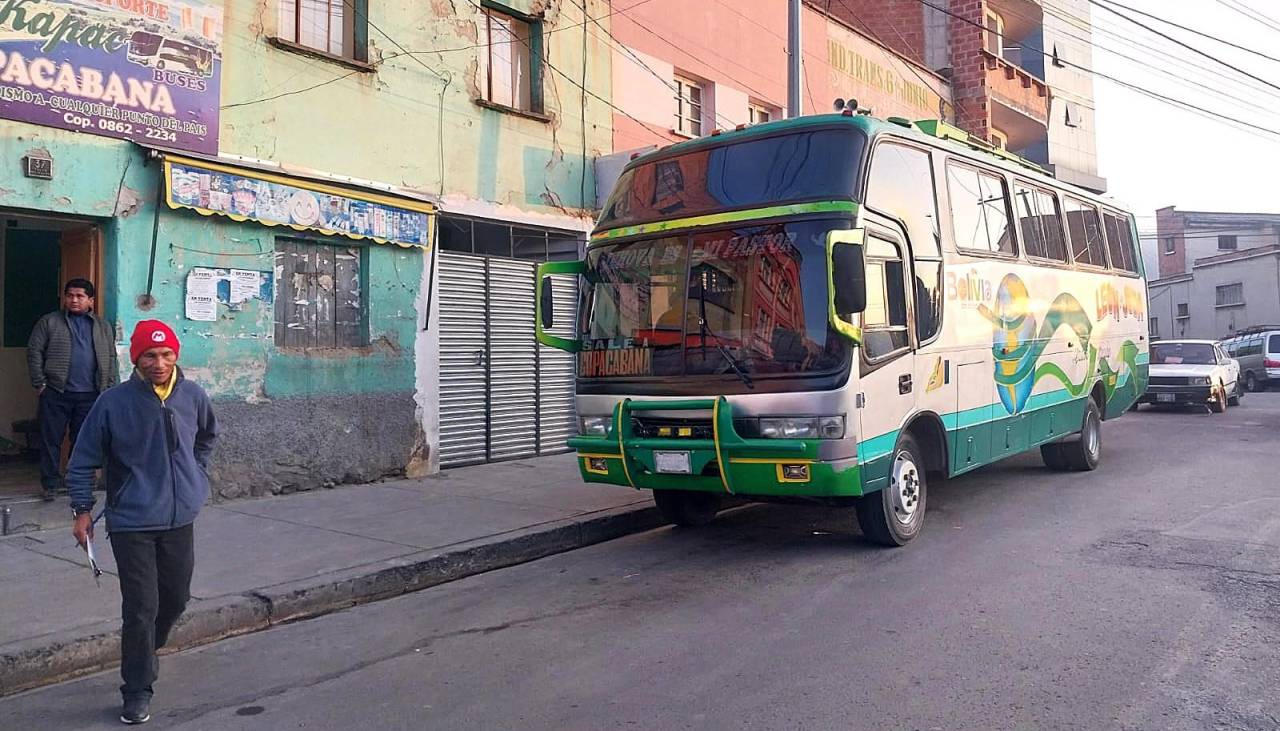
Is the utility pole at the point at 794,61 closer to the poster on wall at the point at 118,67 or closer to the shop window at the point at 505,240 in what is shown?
the shop window at the point at 505,240

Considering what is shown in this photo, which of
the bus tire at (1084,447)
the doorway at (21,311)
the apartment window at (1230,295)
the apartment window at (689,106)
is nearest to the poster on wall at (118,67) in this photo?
the doorway at (21,311)

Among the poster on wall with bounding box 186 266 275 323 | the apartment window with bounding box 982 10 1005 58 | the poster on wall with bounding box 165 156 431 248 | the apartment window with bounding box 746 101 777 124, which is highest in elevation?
the apartment window with bounding box 982 10 1005 58

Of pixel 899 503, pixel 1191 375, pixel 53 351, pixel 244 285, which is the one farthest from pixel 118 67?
pixel 1191 375

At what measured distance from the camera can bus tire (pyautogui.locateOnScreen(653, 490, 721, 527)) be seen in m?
8.52

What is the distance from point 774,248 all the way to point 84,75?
5845 millimetres

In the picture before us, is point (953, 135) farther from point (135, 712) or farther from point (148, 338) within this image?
point (135, 712)

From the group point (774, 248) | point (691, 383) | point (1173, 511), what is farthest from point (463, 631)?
point (1173, 511)

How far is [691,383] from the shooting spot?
703 cm

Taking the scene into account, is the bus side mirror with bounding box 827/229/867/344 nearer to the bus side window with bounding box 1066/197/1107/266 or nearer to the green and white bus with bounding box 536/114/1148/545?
the green and white bus with bounding box 536/114/1148/545

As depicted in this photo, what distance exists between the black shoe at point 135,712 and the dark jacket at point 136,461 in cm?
77

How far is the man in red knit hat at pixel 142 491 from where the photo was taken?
4336 millimetres

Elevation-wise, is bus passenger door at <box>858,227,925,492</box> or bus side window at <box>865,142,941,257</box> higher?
bus side window at <box>865,142,941,257</box>

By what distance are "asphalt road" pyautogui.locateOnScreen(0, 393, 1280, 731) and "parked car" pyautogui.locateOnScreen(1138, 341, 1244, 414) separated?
1270 centimetres

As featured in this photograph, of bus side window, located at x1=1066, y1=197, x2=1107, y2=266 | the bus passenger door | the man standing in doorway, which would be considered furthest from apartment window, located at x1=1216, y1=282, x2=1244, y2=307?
the man standing in doorway
